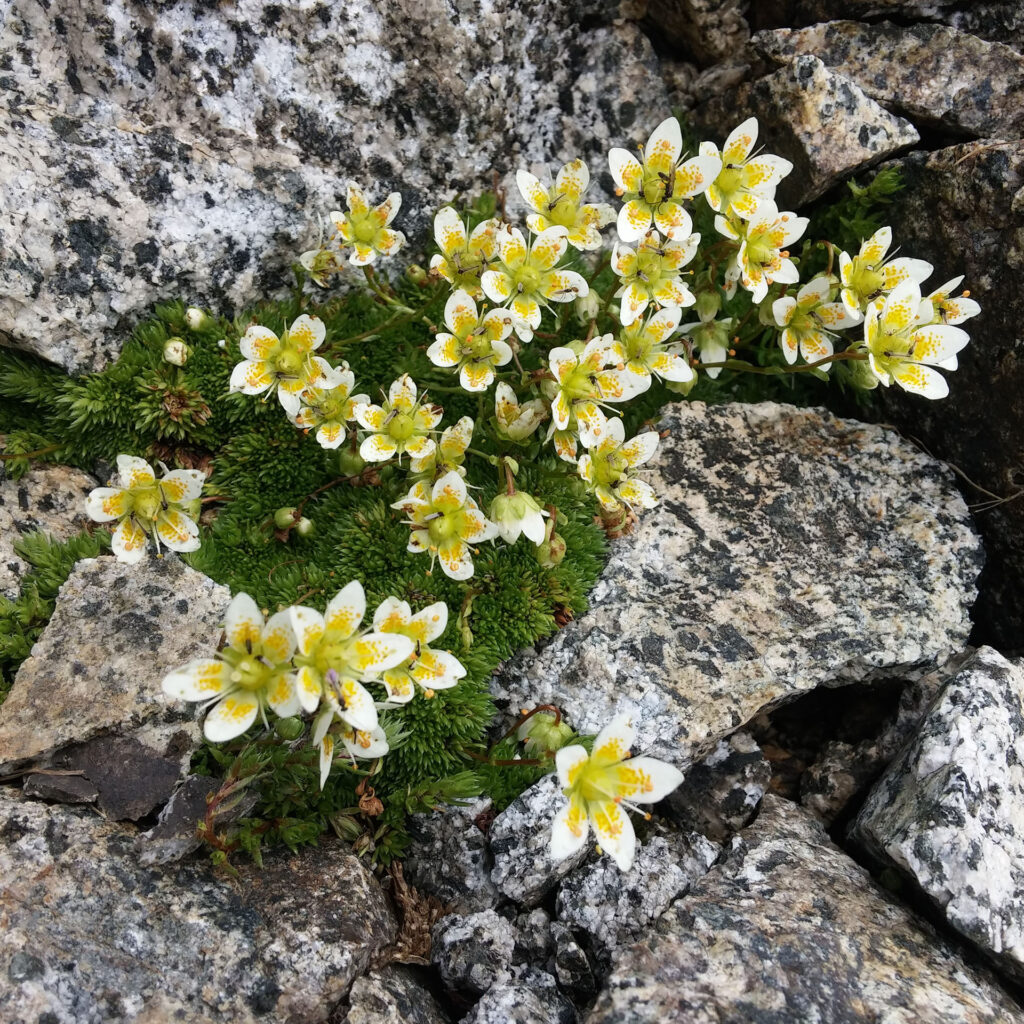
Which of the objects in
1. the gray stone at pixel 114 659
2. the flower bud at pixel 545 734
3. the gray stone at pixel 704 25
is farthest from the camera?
the gray stone at pixel 704 25

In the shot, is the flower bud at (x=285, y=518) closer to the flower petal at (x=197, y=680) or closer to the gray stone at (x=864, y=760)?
the flower petal at (x=197, y=680)

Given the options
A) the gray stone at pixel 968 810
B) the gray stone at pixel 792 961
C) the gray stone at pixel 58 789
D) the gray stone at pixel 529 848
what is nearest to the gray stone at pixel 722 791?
the gray stone at pixel 792 961

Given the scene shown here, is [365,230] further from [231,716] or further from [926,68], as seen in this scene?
[926,68]

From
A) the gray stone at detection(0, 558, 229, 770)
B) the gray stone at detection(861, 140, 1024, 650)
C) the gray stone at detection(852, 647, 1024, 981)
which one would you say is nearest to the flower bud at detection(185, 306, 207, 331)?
the gray stone at detection(0, 558, 229, 770)

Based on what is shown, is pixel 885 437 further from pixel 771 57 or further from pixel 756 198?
pixel 771 57

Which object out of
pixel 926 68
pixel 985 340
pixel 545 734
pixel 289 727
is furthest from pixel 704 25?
pixel 289 727

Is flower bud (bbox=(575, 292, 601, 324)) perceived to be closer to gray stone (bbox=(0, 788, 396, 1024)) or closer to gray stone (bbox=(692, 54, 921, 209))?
gray stone (bbox=(692, 54, 921, 209))

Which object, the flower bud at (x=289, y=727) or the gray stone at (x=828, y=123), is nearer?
the flower bud at (x=289, y=727)
